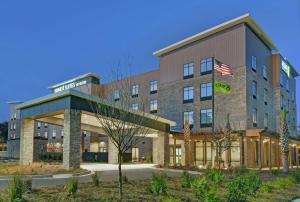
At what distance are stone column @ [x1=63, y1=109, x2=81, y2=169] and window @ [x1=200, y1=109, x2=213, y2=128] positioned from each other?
71.8ft

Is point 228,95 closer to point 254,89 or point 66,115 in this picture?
point 254,89

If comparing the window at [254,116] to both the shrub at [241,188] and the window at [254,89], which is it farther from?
the shrub at [241,188]

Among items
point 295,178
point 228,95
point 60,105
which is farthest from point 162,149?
point 295,178

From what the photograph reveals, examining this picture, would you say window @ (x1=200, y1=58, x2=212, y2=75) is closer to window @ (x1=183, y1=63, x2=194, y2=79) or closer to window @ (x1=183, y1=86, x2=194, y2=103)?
window @ (x1=183, y1=63, x2=194, y2=79)

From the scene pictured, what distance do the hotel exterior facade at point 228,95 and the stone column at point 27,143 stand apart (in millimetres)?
14058

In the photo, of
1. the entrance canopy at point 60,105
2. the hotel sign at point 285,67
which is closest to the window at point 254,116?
the hotel sign at point 285,67

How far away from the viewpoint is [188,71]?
1905 inches

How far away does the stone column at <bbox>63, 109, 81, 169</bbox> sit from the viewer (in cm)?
2598

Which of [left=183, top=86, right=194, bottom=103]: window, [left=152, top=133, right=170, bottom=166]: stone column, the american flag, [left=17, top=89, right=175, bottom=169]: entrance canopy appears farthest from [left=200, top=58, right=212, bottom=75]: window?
[left=17, top=89, right=175, bottom=169]: entrance canopy

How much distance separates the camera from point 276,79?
168ft

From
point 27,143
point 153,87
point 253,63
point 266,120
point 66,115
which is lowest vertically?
point 27,143

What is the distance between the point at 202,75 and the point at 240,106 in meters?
6.90

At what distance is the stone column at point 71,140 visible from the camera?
26.0 m

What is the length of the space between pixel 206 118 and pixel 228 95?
419 cm
